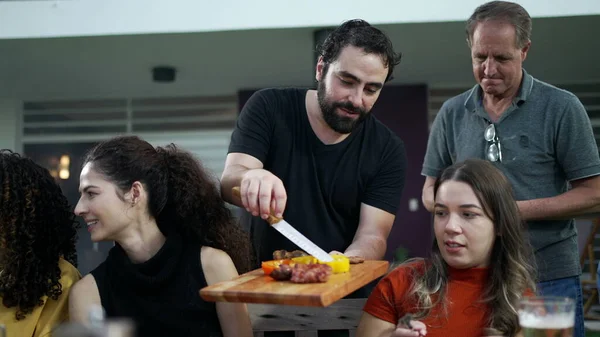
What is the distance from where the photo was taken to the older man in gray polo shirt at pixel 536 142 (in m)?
2.20

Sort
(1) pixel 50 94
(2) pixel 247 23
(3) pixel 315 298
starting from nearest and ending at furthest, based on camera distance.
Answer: (3) pixel 315 298 < (2) pixel 247 23 < (1) pixel 50 94

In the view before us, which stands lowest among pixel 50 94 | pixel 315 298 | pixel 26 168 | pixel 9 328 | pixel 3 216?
pixel 9 328

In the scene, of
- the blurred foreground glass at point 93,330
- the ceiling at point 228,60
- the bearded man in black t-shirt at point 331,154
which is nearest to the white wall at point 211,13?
the ceiling at point 228,60

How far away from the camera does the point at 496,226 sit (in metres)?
1.96

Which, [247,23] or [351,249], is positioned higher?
[247,23]

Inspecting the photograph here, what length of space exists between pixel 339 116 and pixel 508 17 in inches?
24.2

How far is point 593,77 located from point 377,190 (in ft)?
25.2

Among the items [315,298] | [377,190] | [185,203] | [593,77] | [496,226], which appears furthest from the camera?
[593,77]

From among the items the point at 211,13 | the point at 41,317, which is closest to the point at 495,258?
the point at 41,317

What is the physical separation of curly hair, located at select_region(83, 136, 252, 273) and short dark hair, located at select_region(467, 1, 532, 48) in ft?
3.26

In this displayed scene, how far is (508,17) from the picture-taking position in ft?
7.29

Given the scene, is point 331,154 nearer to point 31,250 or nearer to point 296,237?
point 296,237

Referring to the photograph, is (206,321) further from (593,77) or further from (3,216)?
(593,77)

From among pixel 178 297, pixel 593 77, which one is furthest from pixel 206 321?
pixel 593 77
